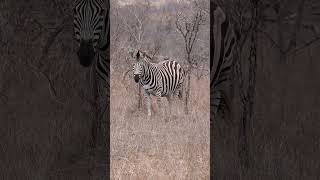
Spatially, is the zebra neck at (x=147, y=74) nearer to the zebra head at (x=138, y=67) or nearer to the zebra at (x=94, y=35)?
the zebra head at (x=138, y=67)

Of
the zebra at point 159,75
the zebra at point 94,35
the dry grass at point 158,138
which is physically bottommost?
the dry grass at point 158,138

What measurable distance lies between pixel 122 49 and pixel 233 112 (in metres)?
1.61

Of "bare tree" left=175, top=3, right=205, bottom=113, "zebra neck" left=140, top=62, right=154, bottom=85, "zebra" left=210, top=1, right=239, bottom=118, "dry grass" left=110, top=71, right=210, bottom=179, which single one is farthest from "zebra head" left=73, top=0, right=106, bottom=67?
"zebra" left=210, top=1, right=239, bottom=118

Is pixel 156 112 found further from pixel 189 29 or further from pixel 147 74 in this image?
pixel 189 29

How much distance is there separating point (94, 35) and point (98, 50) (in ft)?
0.67

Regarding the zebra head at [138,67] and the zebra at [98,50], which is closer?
the zebra head at [138,67]

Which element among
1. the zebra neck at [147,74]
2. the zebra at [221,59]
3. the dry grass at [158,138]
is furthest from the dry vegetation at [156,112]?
the zebra at [221,59]

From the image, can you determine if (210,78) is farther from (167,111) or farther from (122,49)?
(122,49)

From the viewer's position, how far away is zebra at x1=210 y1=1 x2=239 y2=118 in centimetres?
600

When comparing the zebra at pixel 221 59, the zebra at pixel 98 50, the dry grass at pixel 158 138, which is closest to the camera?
the dry grass at pixel 158 138

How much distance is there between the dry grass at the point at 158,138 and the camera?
5695 millimetres

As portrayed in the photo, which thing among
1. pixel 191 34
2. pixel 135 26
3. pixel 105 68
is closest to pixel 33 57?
pixel 105 68

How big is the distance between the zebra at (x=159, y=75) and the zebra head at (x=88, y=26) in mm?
678

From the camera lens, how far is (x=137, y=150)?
579 cm
